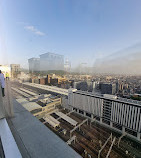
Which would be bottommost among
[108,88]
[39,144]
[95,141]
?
[95,141]

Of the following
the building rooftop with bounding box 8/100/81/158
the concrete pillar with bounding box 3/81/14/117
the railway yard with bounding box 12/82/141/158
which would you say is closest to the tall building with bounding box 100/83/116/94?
the railway yard with bounding box 12/82/141/158

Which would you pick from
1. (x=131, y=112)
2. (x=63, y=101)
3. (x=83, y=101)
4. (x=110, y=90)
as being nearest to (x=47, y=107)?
(x=63, y=101)

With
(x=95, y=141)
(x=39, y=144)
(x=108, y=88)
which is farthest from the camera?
(x=108, y=88)

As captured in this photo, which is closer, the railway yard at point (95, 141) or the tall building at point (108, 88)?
the railway yard at point (95, 141)

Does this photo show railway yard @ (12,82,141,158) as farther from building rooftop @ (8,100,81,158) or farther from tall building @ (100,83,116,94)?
tall building @ (100,83,116,94)

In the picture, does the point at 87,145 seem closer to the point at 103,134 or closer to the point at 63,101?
the point at 103,134

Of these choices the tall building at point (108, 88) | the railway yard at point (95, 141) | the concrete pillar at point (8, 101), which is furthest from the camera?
the tall building at point (108, 88)

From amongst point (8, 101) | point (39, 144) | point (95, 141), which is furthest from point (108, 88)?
point (39, 144)

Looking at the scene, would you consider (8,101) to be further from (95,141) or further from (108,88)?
(108,88)

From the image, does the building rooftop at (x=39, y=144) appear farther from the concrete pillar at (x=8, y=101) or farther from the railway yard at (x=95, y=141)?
the railway yard at (x=95, y=141)

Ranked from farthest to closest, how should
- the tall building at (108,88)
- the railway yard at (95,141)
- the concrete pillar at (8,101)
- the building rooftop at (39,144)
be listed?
the tall building at (108,88) < the railway yard at (95,141) < the concrete pillar at (8,101) < the building rooftop at (39,144)

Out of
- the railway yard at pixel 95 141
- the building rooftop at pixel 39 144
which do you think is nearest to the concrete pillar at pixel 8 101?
the building rooftop at pixel 39 144

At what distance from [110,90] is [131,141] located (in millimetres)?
6409

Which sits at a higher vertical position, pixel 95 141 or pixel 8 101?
pixel 8 101
